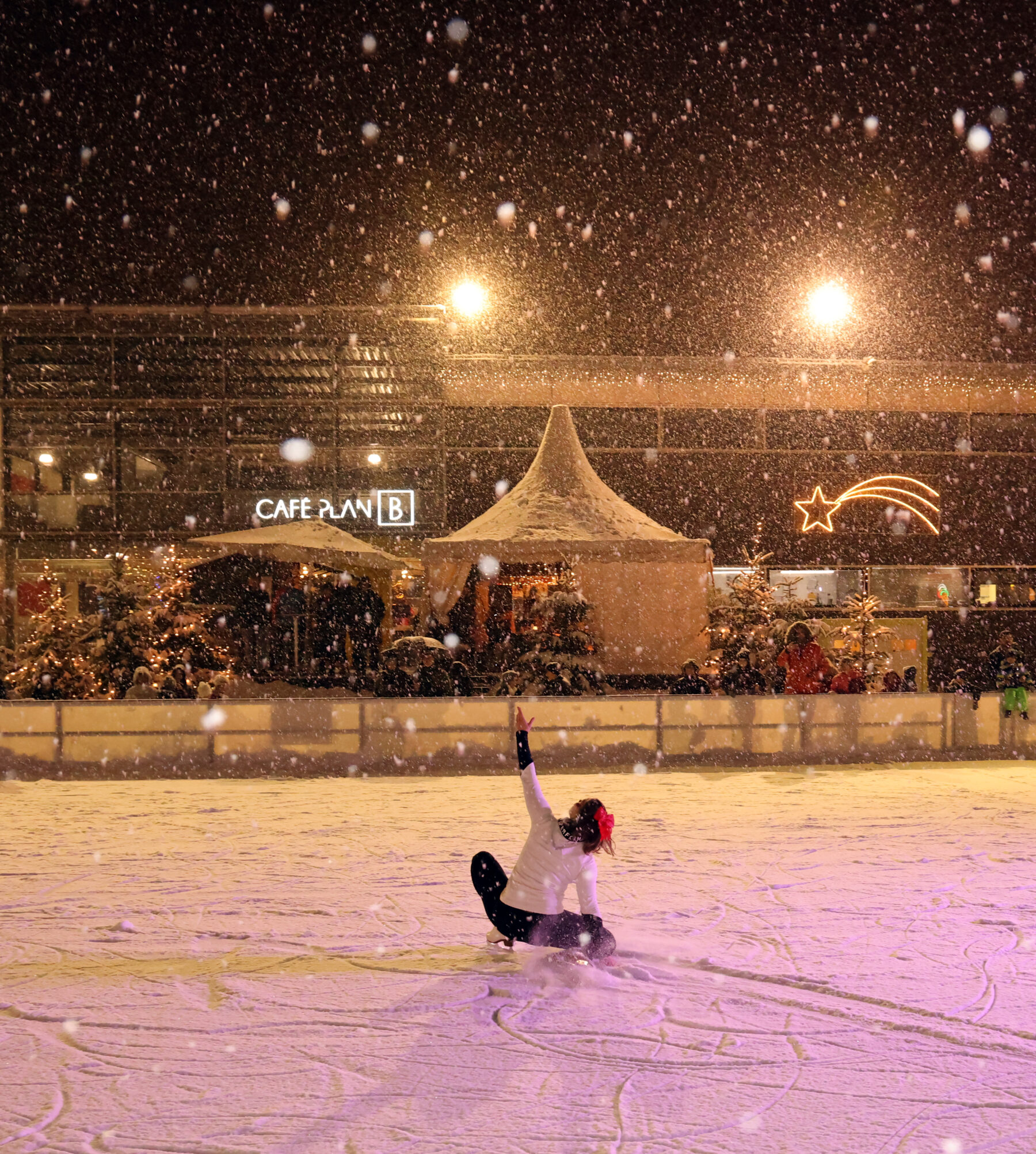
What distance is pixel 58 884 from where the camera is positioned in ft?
23.4

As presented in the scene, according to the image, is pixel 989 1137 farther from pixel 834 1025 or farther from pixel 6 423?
pixel 6 423

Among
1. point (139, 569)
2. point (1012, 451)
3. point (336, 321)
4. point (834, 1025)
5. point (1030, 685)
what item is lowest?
point (834, 1025)

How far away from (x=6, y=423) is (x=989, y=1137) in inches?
882

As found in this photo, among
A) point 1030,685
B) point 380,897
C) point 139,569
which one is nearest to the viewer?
point 380,897

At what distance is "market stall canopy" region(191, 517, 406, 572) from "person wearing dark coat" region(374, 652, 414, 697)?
2.38 meters

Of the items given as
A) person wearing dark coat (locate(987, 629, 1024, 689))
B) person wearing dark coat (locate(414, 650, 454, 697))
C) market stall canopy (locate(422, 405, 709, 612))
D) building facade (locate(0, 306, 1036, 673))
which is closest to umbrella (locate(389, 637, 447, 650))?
person wearing dark coat (locate(414, 650, 454, 697))

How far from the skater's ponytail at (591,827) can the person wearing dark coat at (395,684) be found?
→ 854 cm

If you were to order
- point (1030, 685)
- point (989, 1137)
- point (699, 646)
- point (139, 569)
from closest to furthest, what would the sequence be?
point (989, 1137), point (1030, 685), point (699, 646), point (139, 569)

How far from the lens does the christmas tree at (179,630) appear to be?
46.3 feet

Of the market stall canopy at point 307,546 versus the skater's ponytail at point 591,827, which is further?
the market stall canopy at point 307,546

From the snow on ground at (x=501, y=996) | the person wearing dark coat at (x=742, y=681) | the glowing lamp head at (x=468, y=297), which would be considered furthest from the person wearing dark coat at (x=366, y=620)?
the snow on ground at (x=501, y=996)

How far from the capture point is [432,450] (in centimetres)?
2309

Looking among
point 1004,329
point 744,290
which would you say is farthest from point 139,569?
point 1004,329

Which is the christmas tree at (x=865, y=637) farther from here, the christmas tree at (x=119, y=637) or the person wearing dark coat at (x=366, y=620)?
the christmas tree at (x=119, y=637)
